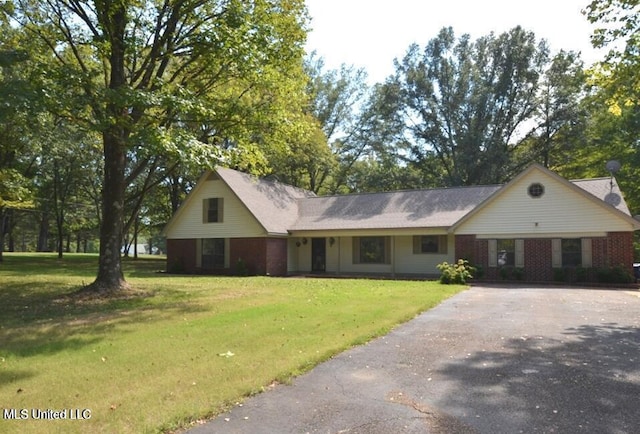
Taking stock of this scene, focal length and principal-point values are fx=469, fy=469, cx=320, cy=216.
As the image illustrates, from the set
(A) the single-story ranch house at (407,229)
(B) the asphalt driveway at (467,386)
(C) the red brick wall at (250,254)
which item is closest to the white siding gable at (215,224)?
(A) the single-story ranch house at (407,229)

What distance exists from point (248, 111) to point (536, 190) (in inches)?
532

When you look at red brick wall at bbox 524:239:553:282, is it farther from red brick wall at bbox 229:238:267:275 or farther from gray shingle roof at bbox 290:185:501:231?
red brick wall at bbox 229:238:267:275

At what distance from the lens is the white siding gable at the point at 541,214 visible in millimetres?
19750

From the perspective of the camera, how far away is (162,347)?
7164 millimetres

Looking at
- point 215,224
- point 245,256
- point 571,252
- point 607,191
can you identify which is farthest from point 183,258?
point 607,191

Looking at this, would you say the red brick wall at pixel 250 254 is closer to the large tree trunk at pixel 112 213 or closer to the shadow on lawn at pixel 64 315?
the shadow on lawn at pixel 64 315

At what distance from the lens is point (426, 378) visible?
5.70m

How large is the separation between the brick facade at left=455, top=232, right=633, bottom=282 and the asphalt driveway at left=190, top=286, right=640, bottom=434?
37.6 feet

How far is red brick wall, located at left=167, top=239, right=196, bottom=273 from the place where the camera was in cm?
2692

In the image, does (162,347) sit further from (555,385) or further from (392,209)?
(392,209)

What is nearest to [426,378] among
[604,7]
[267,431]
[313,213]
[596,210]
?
[267,431]

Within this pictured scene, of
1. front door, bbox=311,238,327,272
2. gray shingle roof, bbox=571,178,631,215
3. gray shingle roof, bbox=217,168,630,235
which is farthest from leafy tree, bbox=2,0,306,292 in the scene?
gray shingle roof, bbox=571,178,631,215

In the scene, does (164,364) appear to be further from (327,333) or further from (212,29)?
(212,29)

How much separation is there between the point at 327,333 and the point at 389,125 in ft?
113
